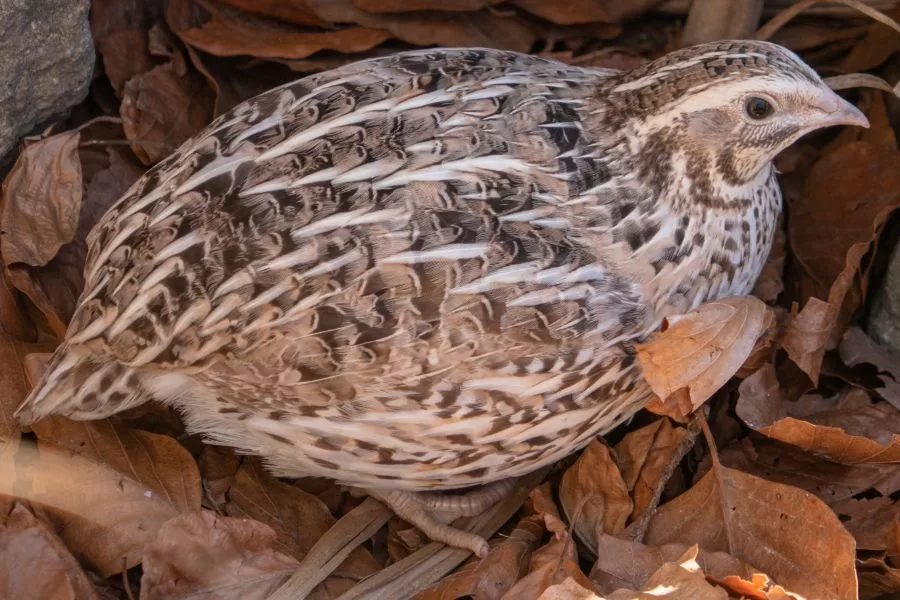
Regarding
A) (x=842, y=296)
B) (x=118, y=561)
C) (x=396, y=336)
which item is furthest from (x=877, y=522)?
(x=118, y=561)

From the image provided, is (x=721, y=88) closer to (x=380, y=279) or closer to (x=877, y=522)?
(x=380, y=279)

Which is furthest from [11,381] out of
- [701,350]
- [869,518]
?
[869,518]

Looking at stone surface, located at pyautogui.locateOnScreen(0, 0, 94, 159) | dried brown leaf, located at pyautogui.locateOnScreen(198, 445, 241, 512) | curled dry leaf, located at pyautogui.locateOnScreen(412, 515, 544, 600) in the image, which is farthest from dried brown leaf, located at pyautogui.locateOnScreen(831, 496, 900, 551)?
stone surface, located at pyautogui.locateOnScreen(0, 0, 94, 159)

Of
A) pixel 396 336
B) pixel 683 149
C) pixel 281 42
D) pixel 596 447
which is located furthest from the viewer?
pixel 281 42

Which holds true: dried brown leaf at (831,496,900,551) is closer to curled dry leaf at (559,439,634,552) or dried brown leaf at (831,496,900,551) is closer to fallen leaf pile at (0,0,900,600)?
fallen leaf pile at (0,0,900,600)

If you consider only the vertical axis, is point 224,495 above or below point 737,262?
below

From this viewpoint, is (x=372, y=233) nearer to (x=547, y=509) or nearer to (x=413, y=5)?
(x=547, y=509)
